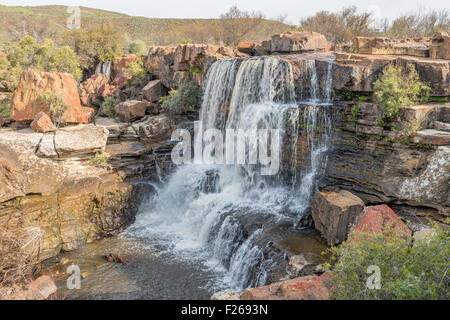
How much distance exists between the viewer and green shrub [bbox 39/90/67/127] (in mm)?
11078

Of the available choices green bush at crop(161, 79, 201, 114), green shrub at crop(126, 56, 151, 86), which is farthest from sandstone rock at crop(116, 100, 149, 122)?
green shrub at crop(126, 56, 151, 86)

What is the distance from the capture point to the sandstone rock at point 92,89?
53.4ft

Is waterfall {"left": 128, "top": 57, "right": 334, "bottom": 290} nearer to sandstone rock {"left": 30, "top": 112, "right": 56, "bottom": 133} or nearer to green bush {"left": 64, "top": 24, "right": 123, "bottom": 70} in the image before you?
sandstone rock {"left": 30, "top": 112, "right": 56, "bottom": 133}

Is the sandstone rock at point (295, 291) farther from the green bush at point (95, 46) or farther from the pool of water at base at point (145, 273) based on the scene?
the green bush at point (95, 46)

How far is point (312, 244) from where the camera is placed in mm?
7086

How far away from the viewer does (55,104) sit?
11.2 m

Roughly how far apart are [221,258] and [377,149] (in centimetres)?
501

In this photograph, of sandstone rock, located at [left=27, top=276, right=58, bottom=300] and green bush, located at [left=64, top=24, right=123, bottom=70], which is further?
green bush, located at [left=64, top=24, right=123, bottom=70]

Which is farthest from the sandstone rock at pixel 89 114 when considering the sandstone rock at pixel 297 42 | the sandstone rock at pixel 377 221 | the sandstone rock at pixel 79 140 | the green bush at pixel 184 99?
the sandstone rock at pixel 377 221

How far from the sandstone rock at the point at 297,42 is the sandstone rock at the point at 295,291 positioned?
11.5 metres

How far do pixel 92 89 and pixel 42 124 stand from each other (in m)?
7.12

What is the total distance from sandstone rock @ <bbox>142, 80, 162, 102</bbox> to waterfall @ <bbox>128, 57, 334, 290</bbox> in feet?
10.4
